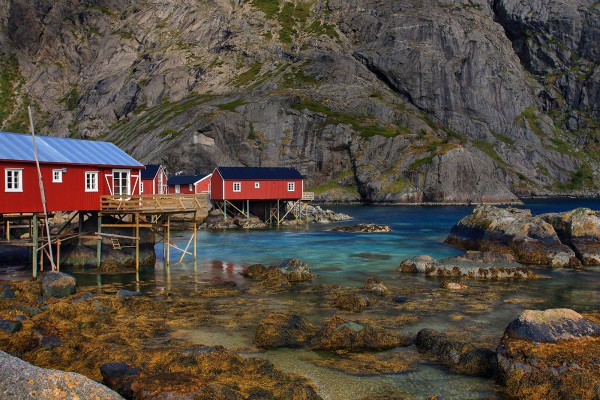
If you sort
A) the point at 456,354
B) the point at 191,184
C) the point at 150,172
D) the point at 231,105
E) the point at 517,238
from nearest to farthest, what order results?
the point at 456,354, the point at 517,238, the point at 150,172, the point at 191,184, the point at 231,105

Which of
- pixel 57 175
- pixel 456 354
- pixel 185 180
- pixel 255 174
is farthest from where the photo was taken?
pixel 185 180

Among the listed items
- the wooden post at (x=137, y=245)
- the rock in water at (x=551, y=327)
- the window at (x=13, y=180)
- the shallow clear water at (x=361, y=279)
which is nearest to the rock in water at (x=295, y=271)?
the shallow clear water at (x=361, y=279)

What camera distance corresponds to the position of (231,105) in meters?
157

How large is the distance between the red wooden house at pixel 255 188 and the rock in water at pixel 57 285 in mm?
54297

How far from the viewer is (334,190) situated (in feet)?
504

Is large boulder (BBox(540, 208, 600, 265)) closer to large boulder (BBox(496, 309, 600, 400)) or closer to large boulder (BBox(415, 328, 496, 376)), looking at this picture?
large boulder (BBox(415, 328, 496, 376))

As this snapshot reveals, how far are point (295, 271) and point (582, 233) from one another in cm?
2630

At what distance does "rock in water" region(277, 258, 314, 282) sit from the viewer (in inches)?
1513

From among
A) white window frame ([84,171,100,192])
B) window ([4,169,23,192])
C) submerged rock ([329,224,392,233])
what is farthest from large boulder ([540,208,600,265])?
window ([4,169,23,192])

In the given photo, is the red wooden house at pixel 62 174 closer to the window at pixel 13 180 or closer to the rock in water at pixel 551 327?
the window at pixel 13 180

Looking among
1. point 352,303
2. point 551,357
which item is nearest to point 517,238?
point 352,303

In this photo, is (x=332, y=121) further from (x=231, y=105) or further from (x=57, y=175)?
(x=57, y=175)

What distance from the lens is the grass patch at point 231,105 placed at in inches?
6093

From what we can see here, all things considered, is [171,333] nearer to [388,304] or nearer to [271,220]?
[388,304]
